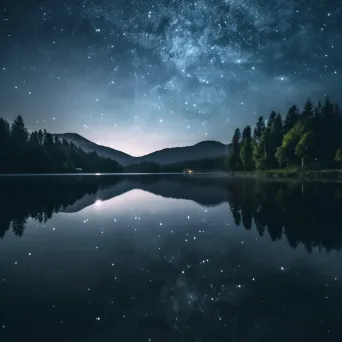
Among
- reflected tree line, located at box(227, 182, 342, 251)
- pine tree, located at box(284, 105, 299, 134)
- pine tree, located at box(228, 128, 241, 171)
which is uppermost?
pine tree, located at box(284, 105, 299, 134)

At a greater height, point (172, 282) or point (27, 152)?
point (27, 152)

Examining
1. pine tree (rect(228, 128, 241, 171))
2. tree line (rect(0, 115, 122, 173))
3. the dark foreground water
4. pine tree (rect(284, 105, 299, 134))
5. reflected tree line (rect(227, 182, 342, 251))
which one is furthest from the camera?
pine tree (rect(228, 128, 241, 171))

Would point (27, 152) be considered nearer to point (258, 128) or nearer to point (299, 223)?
point (258, 128)

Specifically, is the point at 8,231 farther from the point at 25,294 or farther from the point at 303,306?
the point at 303,306

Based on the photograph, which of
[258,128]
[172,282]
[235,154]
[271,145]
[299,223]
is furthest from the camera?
[235,154]

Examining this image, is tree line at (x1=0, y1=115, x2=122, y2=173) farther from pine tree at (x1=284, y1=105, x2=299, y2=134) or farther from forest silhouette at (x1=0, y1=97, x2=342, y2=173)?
pine tree at (x1=284, y1=105, x2=299, y2=134)

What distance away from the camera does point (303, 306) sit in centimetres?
475

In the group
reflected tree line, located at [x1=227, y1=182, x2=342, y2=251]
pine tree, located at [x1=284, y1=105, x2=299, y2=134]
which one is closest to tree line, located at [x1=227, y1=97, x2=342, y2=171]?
pine tree, located at [x1=284, y1=105, x2=299, y2=134]

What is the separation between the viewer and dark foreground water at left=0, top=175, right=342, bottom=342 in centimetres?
415

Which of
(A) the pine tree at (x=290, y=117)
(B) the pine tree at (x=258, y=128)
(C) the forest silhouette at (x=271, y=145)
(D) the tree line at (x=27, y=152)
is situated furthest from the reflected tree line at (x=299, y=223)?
(D) the tree line at (x=27, y=152)

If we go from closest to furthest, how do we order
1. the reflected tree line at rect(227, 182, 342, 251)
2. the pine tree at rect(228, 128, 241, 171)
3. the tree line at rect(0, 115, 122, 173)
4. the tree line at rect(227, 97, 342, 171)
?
1. the reflected tree line at rect(227, 182, 342, 251)
2. the tree line at rect(227, 97, 342, 171)
3. the tree line at rect(0, 115, 122, 173)
4. the pine tree at rect(228, 128, 241, 171)

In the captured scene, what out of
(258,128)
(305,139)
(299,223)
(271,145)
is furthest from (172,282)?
(258,128)

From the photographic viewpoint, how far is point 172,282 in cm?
586

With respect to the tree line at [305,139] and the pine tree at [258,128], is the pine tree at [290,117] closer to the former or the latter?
the tree line at [305,139]
